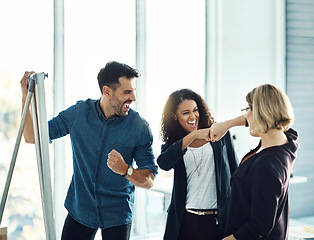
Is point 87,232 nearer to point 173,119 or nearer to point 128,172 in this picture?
point 128,172

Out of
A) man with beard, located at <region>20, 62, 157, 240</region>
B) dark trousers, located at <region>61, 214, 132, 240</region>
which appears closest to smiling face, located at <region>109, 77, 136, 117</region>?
man with beard, located at <region>20, 62, 157, 240</region>

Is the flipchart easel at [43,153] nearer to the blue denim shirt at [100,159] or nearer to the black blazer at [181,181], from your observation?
the blue denim shirt at [100,159]

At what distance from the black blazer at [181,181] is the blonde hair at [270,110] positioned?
0.51 m

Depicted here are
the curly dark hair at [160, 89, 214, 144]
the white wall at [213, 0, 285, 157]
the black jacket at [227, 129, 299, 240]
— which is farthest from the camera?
the white wall at [213, 0, 285, 157]

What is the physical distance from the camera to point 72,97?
3.00 meters

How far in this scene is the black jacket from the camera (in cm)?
129

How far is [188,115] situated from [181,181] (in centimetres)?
35

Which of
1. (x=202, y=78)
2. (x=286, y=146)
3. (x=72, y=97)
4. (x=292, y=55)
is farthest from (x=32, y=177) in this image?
(x=292, y=55)

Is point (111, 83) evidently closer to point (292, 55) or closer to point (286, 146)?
point (286, 146)

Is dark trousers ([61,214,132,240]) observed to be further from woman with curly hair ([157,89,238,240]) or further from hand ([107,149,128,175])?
hand ([107,149,128,175])

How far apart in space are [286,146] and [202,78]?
2.28m

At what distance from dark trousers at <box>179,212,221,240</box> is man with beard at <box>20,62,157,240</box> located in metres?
0.26

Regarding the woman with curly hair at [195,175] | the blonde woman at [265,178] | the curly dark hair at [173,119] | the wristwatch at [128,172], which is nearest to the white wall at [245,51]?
the curly dark hair at [173,119]

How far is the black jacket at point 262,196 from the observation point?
1294 millimetres
